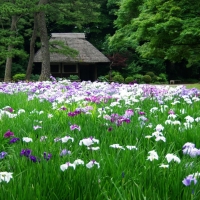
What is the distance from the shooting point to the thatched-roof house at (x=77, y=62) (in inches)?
1132

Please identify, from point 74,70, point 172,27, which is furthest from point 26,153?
point 74,70

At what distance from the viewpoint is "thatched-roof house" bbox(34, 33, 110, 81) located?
28.8 m

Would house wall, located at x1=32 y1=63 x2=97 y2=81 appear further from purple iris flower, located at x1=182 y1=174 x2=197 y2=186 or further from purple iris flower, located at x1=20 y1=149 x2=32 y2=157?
purple iris flower, located at x1=182 y1=174 x2=197 y2=186

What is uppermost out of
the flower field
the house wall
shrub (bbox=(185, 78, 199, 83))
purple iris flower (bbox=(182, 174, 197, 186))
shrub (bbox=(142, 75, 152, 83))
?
purple iris flower (bbox=(182, 174, 197, 186))

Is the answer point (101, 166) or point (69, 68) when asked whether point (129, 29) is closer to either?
point (101, 166)

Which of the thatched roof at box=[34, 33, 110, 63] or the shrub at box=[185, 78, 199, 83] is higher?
the thatched roof at box=[34, 33, 110, 63]

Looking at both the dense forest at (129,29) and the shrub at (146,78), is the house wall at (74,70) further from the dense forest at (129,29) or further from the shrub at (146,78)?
the shrub at (146,78)

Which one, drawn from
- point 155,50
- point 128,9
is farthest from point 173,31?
point 128,9

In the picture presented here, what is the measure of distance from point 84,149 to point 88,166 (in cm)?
67

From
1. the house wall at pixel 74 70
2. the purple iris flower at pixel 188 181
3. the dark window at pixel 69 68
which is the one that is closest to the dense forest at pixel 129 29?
the house wall at pixel 74 70

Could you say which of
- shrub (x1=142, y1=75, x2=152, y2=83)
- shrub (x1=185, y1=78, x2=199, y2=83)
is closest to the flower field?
shrub (x1=142, y1=75, x2=152, y2=83)

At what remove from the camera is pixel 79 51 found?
2955cm

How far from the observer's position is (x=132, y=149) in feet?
7.43

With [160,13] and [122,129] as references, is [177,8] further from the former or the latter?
[122,129]
